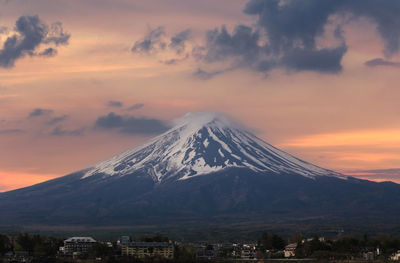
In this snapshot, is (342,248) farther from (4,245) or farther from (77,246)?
(4,245)

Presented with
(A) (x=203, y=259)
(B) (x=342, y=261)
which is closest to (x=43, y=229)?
(A) (x=203, y=259)

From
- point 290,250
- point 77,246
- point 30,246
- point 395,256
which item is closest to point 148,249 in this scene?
point 77,246

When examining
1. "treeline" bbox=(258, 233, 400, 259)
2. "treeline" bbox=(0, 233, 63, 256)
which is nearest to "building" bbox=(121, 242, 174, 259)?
"treeline" bbox=(0, 233, 63, 256)

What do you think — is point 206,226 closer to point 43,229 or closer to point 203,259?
point 43,229

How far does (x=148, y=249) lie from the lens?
104 metres

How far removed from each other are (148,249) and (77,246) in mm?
12394

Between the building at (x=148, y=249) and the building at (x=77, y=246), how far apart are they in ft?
21.8

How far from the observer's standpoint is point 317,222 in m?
190

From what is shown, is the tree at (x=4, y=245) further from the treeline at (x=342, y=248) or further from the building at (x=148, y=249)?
the treeline at (x=342, y=248)

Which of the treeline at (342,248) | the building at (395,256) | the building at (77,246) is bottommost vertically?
the building at (395,256)

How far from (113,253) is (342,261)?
1101 inches

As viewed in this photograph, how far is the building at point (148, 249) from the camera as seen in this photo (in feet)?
335

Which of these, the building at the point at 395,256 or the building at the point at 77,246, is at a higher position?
the building at the point at 77,246

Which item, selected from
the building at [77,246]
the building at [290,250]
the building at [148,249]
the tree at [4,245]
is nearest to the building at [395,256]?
the building at [290,250]
